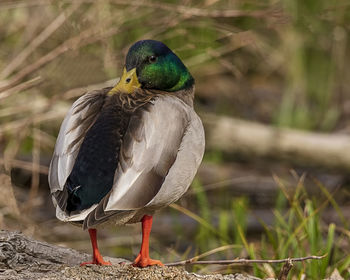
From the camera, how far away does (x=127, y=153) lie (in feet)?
10.1

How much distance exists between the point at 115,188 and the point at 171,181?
0.25 meters

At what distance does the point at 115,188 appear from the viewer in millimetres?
2988

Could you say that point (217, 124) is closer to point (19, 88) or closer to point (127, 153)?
point (19, 88)

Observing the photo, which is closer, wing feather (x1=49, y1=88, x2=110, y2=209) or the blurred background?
wing feather (x1=49, y1=88, x2=110, y2=209)

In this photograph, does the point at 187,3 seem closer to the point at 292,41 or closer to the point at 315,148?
the point at 315,148

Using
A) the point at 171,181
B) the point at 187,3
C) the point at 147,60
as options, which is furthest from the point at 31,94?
the point at 171,181

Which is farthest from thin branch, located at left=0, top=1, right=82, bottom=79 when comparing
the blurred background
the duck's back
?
the duck's back

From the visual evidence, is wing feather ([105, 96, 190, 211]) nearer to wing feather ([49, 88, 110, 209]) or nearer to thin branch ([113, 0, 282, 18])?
wing feather ([49, 88, 110, 209])

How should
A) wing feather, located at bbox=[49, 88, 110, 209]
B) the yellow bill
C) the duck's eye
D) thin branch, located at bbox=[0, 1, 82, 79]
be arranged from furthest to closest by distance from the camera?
thin branch, located at bbox=[0, 1, 82, 79] < the duck's eye < the yellow bill < wing feather, located at bbox=[49, 88, 110, 209]

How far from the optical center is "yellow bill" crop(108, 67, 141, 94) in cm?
337

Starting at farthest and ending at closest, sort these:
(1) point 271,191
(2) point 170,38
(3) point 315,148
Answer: (1) point 271,191
(3) point 315,148
(2) point 170,38

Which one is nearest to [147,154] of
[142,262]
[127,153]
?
[127,153]

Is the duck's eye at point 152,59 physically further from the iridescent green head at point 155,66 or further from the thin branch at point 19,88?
the thin branch at point 19,88

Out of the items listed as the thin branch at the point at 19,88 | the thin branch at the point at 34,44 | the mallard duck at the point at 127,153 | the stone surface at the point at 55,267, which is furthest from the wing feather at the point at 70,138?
the thin branch at the point at 34,44
